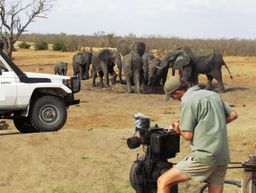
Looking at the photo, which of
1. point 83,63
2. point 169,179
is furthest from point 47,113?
point 83,63

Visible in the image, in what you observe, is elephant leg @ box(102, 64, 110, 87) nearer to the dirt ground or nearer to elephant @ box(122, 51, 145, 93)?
elephant @ box(122, 51, 145, 93)

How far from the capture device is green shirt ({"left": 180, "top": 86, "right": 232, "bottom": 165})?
262 inches

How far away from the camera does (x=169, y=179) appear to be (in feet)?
22.5

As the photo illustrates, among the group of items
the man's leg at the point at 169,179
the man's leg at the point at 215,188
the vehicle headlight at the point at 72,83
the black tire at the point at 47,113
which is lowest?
the black tire at the point at 47,113

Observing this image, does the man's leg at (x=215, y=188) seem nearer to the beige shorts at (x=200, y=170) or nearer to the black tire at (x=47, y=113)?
the beige shorts at (x=200, y=170)

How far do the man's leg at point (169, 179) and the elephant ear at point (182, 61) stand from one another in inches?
804

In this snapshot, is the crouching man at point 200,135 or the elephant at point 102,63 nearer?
the crouching man at point 200,135

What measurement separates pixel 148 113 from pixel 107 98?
186 inches

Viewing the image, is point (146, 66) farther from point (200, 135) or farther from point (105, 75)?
point (200, 135)

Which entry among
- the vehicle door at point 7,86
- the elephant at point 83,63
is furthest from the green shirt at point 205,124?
the elephant at point 83,63

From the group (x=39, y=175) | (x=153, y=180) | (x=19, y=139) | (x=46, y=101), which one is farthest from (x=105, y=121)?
(x=153, y=180)

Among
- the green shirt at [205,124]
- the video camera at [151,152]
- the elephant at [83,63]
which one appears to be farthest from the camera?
the elephant at [83,63]

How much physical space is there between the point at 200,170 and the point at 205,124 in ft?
1.60

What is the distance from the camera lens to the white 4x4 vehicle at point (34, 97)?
13.3 metres
